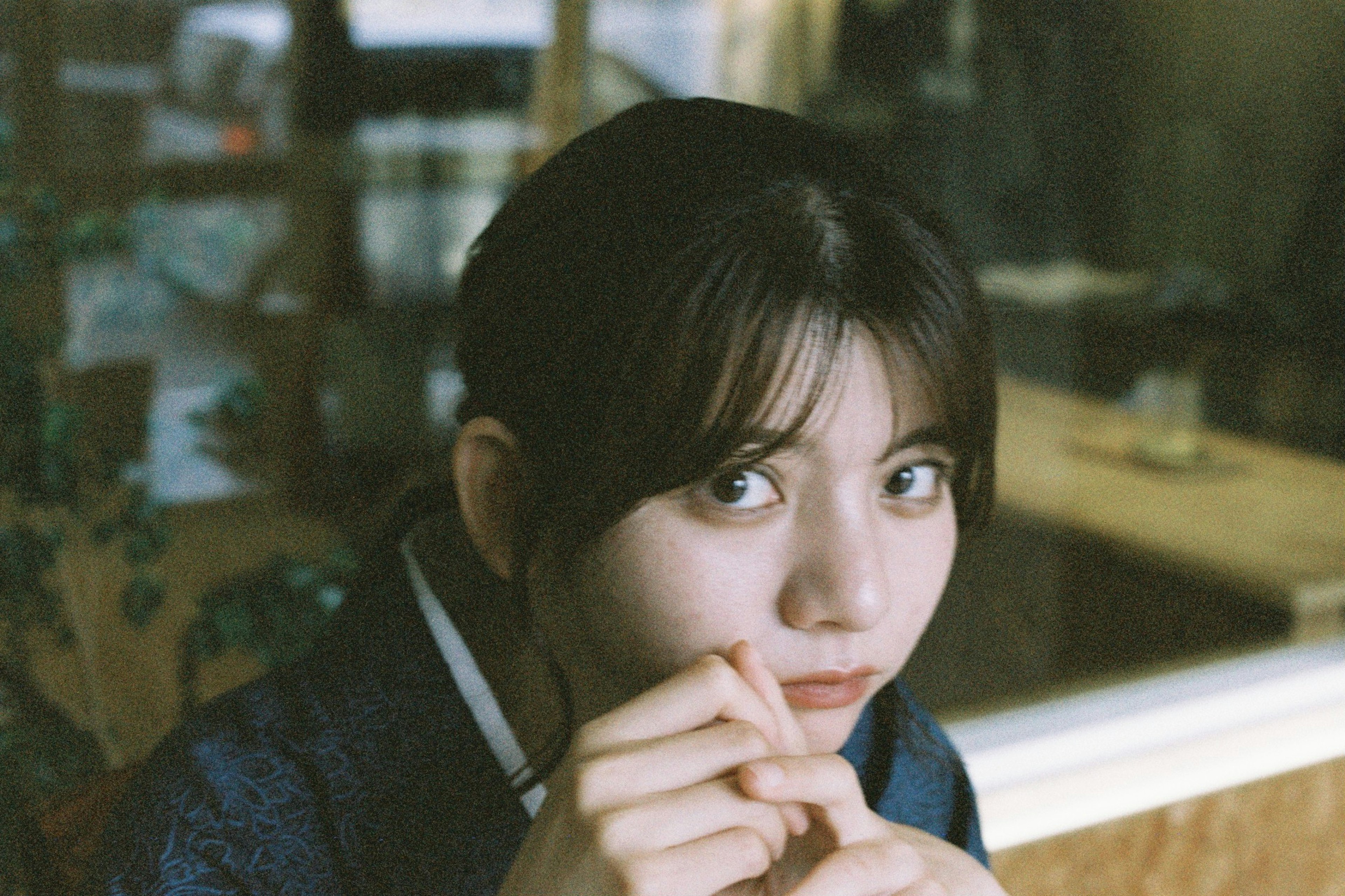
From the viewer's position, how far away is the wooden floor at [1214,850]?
1706 millimetres

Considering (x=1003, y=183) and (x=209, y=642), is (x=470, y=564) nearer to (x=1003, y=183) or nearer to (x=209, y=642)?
(x=209, y=642)

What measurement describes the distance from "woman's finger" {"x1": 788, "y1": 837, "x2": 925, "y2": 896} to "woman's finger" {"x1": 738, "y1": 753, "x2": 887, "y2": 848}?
0.01 m

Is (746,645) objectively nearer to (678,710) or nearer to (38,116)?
(678,710)

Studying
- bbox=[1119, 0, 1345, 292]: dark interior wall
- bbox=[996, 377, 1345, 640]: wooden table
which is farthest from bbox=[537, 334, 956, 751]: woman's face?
bbox=[1119, 0, 1345, 292]: dark interior wall

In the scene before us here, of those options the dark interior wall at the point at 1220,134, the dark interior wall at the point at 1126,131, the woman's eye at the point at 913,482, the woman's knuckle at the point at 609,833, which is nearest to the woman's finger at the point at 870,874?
the woman's knuckle at the point at 609,833

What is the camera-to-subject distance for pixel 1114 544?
2771mm

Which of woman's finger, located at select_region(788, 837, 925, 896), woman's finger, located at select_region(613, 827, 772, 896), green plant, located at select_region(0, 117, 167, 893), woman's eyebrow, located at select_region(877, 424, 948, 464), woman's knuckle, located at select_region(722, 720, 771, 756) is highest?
woman's eyebrow, located at select_region(877, 424, 948, 464)

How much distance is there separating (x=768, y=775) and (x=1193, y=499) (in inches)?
90.0

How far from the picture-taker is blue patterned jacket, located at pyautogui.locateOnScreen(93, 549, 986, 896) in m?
0.89

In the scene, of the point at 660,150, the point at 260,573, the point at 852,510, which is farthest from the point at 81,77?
the point at 852,510

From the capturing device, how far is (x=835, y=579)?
0.75 meters

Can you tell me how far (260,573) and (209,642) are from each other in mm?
145

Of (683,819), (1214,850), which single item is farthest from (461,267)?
(683,819)

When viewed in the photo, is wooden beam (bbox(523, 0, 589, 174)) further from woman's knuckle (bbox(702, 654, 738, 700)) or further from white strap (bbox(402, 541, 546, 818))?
woman's knuckle (bbox(702, 654, 738, 700))
